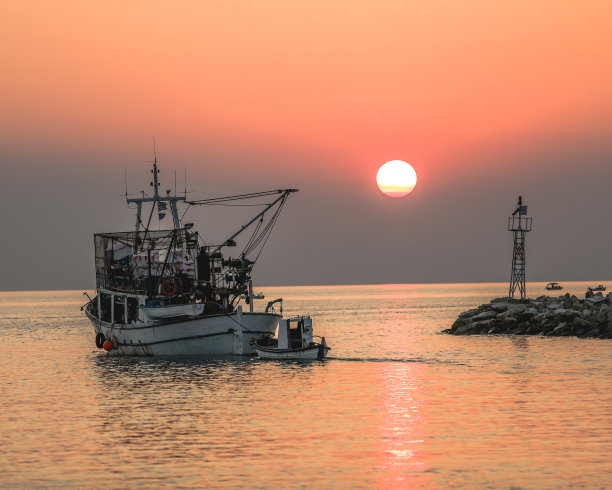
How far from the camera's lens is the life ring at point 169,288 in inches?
2870

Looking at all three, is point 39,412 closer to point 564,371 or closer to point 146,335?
point 146,335

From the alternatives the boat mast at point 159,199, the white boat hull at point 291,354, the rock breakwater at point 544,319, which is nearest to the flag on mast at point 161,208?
the boat mast at point 159,199

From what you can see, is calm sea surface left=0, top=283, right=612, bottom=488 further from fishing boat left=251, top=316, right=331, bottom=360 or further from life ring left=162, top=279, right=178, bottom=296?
life ring left=162, top=279, right=178, bottom=296

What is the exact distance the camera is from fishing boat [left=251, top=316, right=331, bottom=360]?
67.4 meters

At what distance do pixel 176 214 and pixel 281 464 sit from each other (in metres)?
61.9

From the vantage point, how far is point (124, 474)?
26.8 meters

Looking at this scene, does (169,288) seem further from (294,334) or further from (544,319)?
(544,319)

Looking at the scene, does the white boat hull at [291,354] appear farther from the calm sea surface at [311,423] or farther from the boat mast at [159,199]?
the boat mast at [159,199]

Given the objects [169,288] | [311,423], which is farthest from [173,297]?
[311,423]

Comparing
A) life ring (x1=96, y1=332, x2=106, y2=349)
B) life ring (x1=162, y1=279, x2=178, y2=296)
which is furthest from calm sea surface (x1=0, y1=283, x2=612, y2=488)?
life ring (x1=96, y1=332, x2=106, y2=349)

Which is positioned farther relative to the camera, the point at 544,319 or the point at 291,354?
the point at 544,319

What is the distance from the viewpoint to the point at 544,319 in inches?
3989

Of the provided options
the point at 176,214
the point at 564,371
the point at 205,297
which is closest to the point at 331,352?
the point at 205,297

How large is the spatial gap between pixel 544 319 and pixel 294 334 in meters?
44.4
